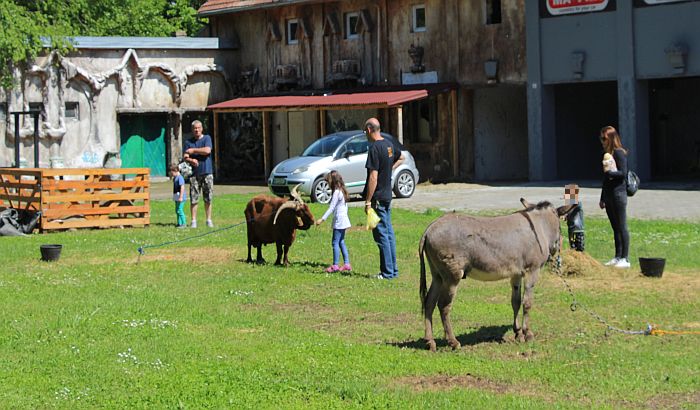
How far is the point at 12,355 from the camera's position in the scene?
429 inches

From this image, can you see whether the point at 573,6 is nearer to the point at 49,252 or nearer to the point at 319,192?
the point at 319,192

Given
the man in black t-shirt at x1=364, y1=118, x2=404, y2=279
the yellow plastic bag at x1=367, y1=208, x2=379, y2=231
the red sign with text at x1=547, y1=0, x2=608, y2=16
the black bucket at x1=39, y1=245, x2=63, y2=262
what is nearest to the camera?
the yellow plastic bag at x1=367, y1=208, x2=379, y2=231

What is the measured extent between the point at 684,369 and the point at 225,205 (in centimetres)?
1922

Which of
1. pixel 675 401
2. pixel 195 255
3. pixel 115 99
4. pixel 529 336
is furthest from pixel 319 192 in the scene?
pixel 675 401

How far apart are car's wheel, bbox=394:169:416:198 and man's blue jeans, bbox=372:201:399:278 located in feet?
45.7

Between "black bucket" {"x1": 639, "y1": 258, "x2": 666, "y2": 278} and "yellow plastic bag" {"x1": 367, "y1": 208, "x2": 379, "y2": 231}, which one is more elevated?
"yellow plastic bag" {"x1": 367, "y1": 208, "x2": 379, "y2": 231}

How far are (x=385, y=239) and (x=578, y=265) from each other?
2.50 m

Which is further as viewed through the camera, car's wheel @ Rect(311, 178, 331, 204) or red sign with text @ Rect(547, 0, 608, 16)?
red sign with text @ Rect(547, 0, 608, 16)

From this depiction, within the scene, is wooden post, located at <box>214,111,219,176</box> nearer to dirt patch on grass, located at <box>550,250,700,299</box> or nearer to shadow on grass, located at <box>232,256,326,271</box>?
shadow on grass, located at <box>232,256,326,271</box>

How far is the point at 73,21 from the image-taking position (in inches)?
1850

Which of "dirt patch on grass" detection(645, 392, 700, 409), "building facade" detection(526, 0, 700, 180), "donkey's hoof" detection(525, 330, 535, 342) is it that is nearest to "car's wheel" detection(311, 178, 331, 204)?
"building facade" detection(526, 0, 700, 180)

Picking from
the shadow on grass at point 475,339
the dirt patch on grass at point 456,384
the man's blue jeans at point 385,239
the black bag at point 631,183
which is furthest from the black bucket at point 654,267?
the dirt patch on grass at point 456,384

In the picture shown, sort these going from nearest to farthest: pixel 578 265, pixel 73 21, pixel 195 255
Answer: pixel 578 265, pixel 195 255, pixel 73 21

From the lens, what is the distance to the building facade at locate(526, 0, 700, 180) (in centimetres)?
2938
